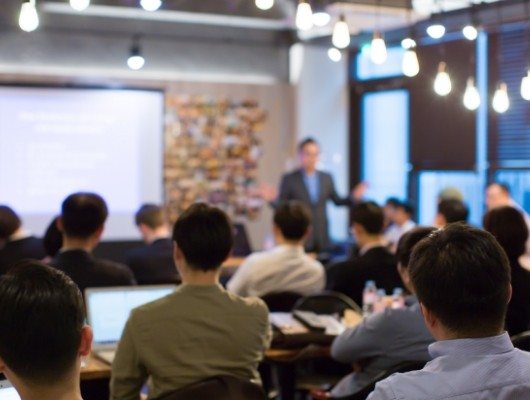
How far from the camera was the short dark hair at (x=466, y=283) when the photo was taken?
1.95m

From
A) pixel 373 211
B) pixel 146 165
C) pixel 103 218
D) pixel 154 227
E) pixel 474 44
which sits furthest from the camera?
pixel 146 165

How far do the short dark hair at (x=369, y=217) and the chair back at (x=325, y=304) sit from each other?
2.75 ft

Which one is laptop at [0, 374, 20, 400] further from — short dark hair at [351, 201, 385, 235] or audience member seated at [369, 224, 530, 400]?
short dark hair at [351, 201, 385, 235]

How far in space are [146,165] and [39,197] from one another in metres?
1.16

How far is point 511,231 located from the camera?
14.0ft

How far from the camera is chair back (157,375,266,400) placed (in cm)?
262

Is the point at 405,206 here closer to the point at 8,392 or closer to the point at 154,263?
the point at 154,263

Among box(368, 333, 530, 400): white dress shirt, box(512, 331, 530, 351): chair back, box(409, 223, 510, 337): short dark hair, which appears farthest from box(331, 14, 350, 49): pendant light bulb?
box(368, 333, 530, 400): white dress shirt

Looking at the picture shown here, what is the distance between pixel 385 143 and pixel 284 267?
5.06 meters

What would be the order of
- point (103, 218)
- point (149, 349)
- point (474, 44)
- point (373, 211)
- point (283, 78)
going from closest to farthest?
point (149, 349), point (103, 218), point (373, 211), point (474, 44), point (283, 78)

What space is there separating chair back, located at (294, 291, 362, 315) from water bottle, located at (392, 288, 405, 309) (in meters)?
0.21

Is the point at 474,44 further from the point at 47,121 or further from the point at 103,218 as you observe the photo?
the point at 103,218

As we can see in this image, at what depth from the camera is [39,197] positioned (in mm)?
8805

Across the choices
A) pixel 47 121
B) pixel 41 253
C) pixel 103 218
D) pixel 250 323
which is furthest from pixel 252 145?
pixel 250 323
